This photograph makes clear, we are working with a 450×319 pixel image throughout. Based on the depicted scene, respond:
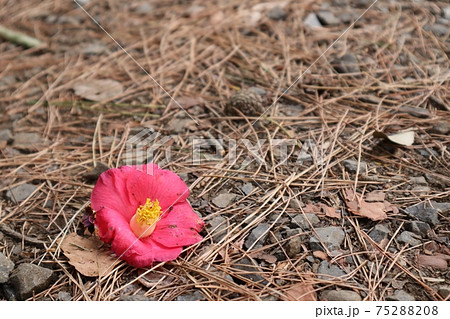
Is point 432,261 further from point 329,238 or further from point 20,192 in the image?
point 20,192

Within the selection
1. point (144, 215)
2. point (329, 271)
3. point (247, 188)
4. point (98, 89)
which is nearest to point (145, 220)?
point (144, 215)

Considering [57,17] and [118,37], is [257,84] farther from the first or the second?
[57,17]

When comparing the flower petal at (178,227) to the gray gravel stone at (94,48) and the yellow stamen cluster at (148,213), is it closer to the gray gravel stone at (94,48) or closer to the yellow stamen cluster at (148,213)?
the yellow stamen cluster at (148,213)

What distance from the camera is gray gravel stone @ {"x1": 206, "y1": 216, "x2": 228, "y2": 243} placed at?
65.4 inches

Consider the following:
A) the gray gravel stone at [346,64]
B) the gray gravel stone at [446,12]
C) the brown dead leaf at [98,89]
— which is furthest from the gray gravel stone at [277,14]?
the brown dead leaf at [98,89]

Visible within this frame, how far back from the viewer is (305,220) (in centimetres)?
169

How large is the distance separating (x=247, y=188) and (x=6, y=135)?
3.43ft

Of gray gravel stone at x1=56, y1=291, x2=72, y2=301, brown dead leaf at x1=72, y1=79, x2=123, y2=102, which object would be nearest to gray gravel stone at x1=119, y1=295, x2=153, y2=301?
gray gravel stone at x1=56, y1=291, x2=72, y2=301

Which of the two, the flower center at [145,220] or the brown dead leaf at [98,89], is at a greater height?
the flower center at [145,220]

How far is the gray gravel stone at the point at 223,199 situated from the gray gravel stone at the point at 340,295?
0.45 meters

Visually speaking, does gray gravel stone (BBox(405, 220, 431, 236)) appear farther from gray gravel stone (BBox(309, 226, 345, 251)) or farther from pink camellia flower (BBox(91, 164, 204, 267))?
pink camellia flower (BBox(91, 164, 204, 267))

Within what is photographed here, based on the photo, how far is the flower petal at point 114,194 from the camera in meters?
1.64
